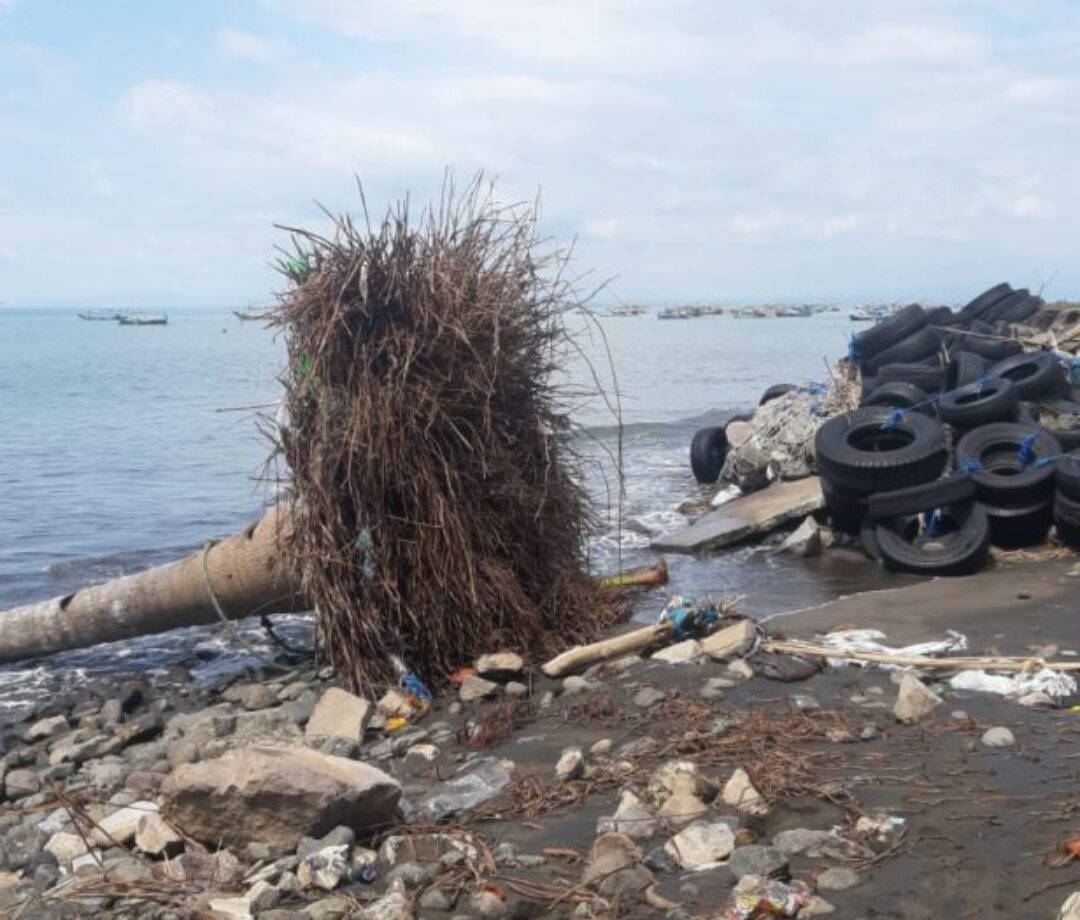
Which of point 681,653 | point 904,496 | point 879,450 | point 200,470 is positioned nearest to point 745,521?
point 879,450

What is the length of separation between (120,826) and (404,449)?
2916 mm

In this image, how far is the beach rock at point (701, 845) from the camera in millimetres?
4434

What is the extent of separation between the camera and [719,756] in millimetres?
5488

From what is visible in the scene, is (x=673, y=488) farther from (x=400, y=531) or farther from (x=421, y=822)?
(x=421, y=822)

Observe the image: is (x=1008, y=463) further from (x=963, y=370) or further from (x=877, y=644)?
Answer: (x=877, y=644)

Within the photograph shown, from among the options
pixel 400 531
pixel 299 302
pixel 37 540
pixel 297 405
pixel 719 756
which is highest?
pixel 299 302

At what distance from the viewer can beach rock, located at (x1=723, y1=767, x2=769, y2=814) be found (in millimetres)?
4840

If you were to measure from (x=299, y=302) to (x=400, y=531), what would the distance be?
1.60m

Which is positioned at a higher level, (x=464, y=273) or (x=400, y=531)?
(x=464, y=273)

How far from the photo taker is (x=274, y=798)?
192 inches

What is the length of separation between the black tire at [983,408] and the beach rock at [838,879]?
28.1 ft

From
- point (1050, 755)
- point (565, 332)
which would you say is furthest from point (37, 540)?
point (1050, 755)

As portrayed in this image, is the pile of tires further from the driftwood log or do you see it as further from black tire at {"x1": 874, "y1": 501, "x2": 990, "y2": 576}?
the driftwood log

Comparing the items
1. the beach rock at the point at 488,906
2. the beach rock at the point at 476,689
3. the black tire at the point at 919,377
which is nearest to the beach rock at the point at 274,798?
Answer: the beach rock at the point at 488,906
